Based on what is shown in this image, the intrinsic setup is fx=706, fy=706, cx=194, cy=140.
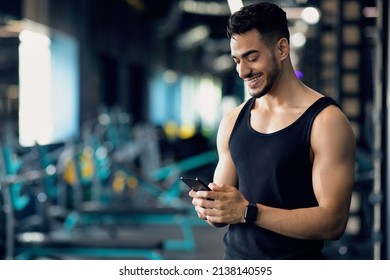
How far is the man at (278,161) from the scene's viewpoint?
143 centimetres

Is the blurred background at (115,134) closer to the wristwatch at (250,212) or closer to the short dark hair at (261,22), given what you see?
the short dark hair at (261,22)

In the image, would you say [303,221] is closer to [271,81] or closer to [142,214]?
[271,81]

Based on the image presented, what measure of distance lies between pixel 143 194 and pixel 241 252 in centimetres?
544

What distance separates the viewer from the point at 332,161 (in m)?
1.43

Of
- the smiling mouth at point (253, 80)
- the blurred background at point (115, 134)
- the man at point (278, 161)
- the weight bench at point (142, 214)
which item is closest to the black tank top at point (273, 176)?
the man at point (278, 161)

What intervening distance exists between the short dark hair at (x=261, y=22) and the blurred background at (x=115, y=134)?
54 centimetres

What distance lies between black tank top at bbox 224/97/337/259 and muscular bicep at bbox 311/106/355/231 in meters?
0.02

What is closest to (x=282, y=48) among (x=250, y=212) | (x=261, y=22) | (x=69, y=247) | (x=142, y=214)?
(x=261, y=22)

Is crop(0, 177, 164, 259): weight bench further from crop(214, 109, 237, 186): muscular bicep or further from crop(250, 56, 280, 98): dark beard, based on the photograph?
crop(250, 56, 280, 98): dark beard

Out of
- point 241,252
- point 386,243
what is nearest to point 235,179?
point 241,252

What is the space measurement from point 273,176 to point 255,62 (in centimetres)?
24

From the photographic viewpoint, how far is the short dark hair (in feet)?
4.81

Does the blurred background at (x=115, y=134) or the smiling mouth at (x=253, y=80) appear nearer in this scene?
the smiling mouth at (x=253, y=80)
